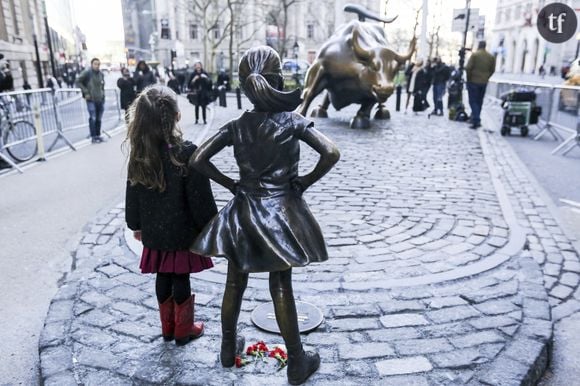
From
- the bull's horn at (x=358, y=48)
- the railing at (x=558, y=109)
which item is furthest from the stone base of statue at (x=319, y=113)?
the railing at (x=558, y=109)

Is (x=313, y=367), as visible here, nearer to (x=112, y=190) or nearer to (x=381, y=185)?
(x=381, y=185)

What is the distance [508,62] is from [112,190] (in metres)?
83.3

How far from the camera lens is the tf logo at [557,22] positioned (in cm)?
846

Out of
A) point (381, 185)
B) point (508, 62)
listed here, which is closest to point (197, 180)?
point (381, 185)

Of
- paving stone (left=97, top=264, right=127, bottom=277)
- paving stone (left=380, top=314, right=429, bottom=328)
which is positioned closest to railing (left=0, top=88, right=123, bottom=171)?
paving stone (left=97, top=264, right=127, bottom=277)

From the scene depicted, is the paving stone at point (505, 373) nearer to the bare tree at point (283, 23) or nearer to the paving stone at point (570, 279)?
the paving stone at point (570, 279)

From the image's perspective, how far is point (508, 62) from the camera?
8025 centimetres

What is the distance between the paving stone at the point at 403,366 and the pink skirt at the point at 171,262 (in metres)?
1.23

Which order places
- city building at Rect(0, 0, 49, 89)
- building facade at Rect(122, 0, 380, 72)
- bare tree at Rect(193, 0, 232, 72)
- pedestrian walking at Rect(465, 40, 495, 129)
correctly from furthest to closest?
building facade at Rect(122, 0, 380, 72), bare tree at Rect(193, 0, 232, 72), city building at Rect(0, 0, 49, 89), pedestrian walking at Rect(465, 40, 495, 129)

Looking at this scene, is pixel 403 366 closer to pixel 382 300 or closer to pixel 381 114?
pixel 382 300

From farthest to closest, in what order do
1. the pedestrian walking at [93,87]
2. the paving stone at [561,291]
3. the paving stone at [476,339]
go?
1. the pedestrian walking at [93,87]
2. the paving stone at [561,291]
3. the paving stone at [476,339]

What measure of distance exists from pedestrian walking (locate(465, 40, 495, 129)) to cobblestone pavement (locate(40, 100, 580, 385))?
21.4 ft

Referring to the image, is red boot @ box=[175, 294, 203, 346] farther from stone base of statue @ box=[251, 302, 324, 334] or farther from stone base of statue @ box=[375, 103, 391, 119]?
stone base of statue @ box=[375, 103, 391, 119]

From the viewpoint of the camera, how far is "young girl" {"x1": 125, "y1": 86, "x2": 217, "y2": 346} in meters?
2.96
